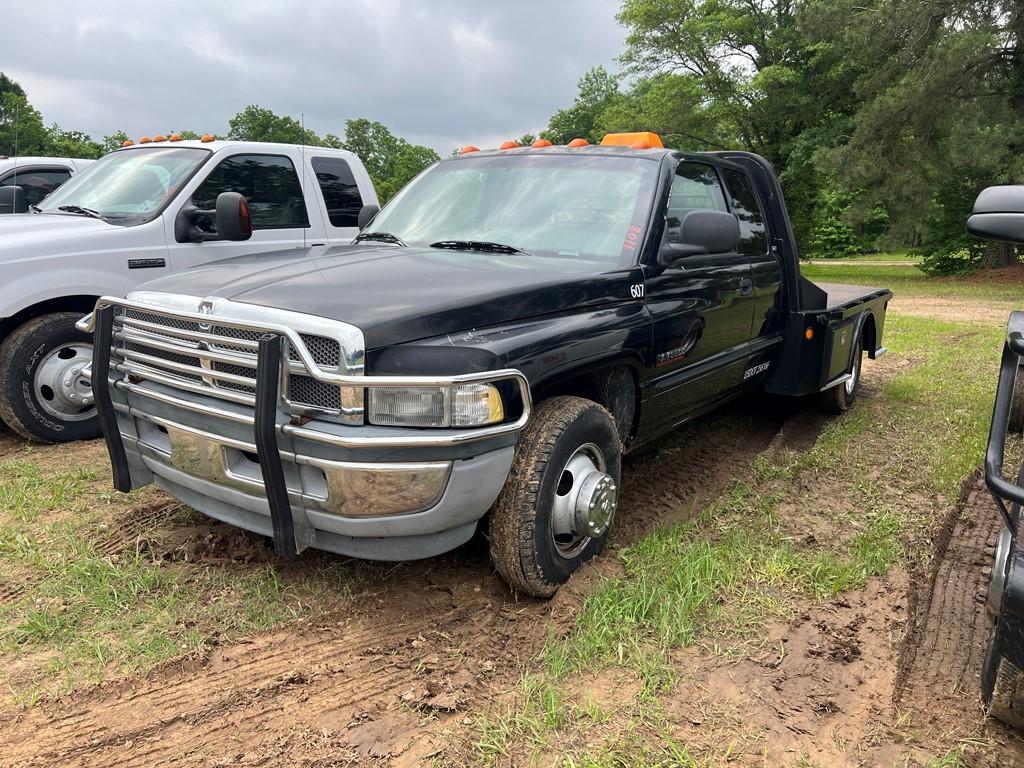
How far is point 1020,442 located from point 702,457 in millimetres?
2292

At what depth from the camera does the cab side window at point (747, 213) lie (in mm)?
4676

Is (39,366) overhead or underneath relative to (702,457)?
overhead

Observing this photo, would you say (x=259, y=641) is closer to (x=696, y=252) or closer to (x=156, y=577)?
(x=156, y=577)

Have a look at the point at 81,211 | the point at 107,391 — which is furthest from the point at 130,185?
the point at 107,391

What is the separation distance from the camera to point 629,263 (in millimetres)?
3506

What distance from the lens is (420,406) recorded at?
8.30ft

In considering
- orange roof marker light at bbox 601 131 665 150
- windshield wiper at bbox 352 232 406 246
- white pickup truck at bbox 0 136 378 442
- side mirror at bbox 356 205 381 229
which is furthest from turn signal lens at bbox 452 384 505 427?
side mirror at bbox 356 205 381 229

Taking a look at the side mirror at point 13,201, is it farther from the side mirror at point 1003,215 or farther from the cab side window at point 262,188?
the side mirror at point 1003,215

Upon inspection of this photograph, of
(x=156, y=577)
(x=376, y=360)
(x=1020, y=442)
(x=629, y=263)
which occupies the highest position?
(x=629, y=263)

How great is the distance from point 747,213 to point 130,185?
14.9ft

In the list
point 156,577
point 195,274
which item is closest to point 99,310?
point 195,274

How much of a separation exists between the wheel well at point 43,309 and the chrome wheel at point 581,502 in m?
3.80

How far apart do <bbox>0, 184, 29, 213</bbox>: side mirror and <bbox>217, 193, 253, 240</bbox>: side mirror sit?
2.66 metres

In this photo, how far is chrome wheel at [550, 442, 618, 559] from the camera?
9.97 ft
